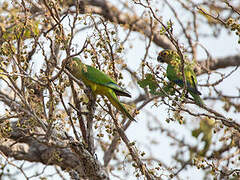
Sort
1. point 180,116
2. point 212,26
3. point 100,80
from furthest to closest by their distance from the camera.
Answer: point 212,26
point 100,80
point 180,116

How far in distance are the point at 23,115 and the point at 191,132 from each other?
2538 mm

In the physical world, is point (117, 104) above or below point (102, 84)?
below

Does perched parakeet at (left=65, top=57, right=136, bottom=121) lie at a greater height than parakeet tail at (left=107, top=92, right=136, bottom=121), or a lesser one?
greater

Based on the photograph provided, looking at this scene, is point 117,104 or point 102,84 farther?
point 102,84

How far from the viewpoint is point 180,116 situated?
3424 mm

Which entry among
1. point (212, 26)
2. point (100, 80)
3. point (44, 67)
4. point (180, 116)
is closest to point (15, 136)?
point (100, 80)

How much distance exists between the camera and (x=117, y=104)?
13.8 feet

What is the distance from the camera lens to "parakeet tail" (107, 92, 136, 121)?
13.4 feet

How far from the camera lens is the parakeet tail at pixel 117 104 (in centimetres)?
409

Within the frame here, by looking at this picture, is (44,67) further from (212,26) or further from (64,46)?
(212,26)

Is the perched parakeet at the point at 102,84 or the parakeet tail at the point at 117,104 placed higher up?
the perched parakeet at the point at 102,84

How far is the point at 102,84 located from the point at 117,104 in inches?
13.6

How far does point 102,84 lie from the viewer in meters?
4.39

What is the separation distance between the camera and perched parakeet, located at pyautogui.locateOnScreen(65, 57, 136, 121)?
4102mm
